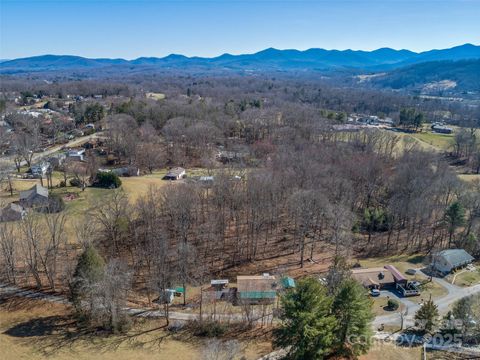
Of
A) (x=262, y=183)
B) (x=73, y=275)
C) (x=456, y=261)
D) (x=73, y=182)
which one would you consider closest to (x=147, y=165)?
(x=73, y=182)

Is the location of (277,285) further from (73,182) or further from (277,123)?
(277,123)

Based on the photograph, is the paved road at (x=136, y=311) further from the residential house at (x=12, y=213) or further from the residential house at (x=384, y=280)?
the residential house at (x=384, y=280)

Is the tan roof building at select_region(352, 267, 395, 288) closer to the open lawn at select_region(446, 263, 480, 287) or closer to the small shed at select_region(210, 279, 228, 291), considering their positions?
the open lawn at select_region(446, 263, 480, 287)

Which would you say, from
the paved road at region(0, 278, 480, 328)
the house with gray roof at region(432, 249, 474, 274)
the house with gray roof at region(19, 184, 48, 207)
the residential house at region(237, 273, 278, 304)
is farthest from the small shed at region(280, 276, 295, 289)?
the house with gray roof at region(19, 184, 48, 207)

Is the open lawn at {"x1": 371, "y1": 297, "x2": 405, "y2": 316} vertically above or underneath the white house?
underneath

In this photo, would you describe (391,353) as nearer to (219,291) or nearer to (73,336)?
(219,291)

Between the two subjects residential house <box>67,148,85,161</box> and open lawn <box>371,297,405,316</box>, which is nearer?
open lawn <box>371,297,405,316</box>
